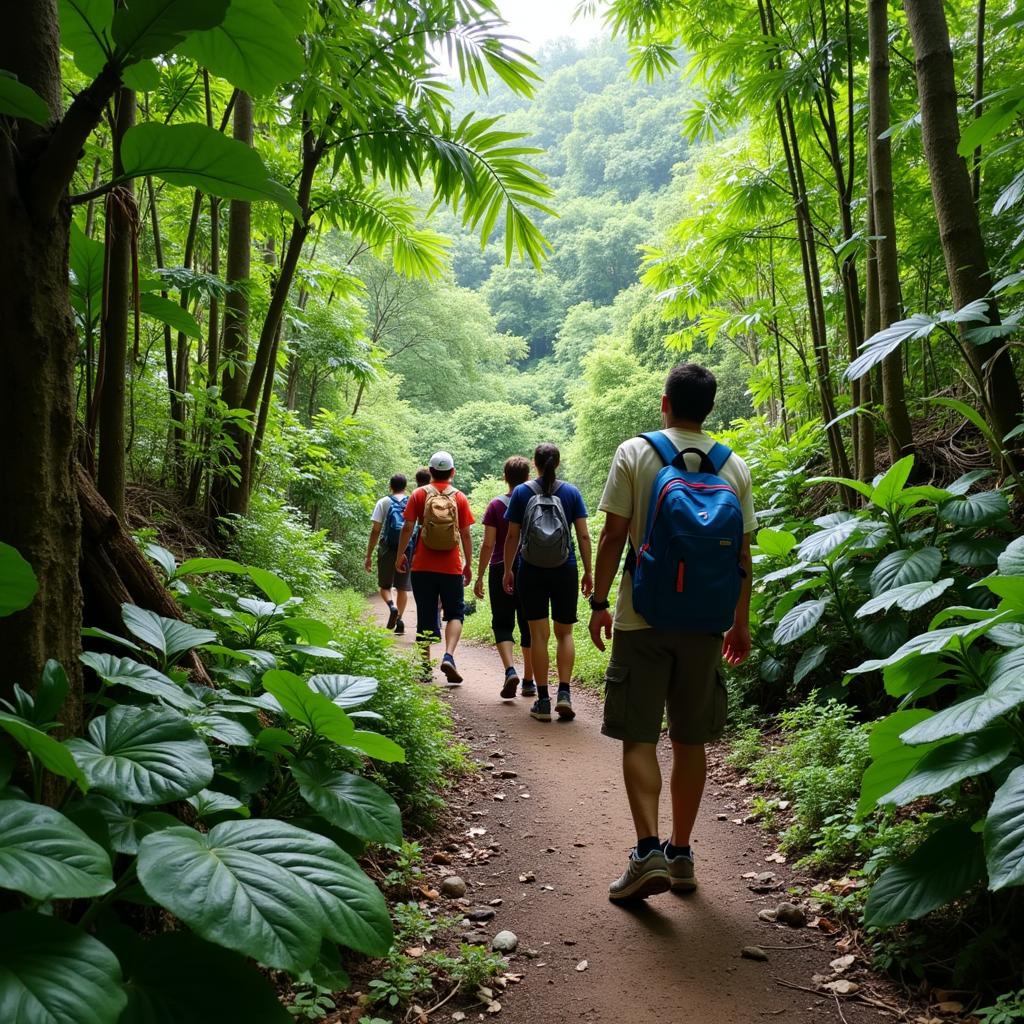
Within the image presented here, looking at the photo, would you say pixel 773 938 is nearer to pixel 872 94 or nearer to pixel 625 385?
pixel 872 94

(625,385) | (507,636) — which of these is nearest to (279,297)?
(507,636)

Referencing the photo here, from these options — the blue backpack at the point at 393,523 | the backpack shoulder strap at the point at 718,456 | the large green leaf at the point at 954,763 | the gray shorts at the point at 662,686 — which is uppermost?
the blue backpack at the point at 393,523

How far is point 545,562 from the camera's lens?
520cm

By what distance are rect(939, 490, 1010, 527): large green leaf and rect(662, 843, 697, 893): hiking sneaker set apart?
1.91 meters

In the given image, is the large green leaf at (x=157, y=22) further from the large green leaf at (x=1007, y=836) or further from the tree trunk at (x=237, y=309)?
the tree trunk at (x=237, y=309)

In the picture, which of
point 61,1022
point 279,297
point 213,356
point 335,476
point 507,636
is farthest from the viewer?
point 335,476

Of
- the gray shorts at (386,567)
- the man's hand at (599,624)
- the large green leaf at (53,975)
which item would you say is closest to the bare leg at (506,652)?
the gray shorts at (386,567)

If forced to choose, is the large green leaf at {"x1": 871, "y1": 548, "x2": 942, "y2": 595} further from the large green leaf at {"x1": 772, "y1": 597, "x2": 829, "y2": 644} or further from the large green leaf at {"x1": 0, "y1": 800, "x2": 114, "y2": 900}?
the large green leaf at {"x1": 0, "y1": 800, "x2": 114, "y2": 900}

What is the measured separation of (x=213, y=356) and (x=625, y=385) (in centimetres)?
1590

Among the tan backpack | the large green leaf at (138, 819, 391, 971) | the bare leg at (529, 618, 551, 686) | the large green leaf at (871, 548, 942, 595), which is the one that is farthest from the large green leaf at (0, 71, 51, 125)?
the tan backpack

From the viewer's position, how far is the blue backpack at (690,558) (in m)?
2.62

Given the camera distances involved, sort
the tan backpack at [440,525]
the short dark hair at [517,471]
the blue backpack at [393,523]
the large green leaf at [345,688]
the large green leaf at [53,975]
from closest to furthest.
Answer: the large green leaf at [53,975] → the large green leaf at [345,688] → the short dark hair at [517,471] → the tan backpack at [440,525] → the blue backpack at [393,523]

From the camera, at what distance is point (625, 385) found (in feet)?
66.0

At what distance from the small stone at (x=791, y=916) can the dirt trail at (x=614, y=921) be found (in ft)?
0.14
